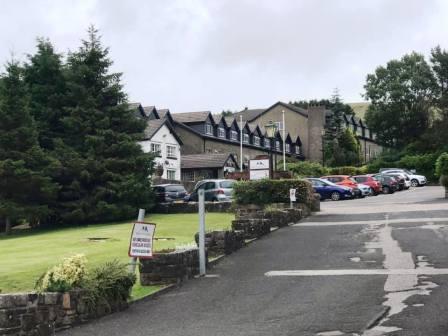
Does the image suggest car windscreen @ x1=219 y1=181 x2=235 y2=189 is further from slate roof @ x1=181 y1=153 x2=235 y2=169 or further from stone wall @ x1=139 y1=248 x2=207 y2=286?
slate roof @ x1=181 y1=153 x2=235 y2=169

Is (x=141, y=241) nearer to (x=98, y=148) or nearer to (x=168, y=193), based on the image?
(x=98, y=148)

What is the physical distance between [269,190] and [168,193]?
29.6ft

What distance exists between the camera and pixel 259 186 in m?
30.4

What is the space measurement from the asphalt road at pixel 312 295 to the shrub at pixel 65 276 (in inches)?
27.9

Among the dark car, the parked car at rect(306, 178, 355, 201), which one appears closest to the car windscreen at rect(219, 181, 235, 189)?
the dark car

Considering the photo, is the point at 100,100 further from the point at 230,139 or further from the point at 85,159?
the point at 230,139

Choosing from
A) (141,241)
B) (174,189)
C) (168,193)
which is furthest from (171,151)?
(141,241)

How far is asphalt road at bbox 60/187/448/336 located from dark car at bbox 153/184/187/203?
17.5m

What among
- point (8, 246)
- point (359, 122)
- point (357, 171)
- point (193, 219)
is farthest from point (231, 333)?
point (359, 122)

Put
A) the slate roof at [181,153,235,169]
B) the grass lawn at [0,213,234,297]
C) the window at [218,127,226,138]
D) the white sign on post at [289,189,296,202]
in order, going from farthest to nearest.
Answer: the window at [218,127,226,138], the slate roof at [181,153,235,169], the white sign on post at [289,189,296,202], the grass lawn at [0,213,234,297]

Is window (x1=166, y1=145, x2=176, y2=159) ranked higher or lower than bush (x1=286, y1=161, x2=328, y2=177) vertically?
higher

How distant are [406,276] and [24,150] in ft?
79.0

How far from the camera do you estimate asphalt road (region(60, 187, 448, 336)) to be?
9.46m

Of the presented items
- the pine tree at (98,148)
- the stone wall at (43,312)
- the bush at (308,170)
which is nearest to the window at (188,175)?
the bush at (308,170)
